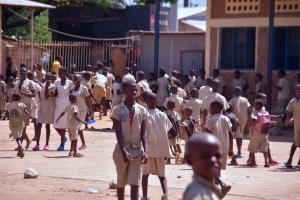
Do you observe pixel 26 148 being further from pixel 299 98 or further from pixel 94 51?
pixel 94 51

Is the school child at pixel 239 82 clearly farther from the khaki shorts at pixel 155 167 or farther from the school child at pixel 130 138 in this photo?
the school child at pixel 130 138

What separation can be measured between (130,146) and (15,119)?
18.1 ft

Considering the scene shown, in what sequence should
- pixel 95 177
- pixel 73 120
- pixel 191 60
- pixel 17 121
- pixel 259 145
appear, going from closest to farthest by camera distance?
1. pixel 95 177
2. pixel 259 145
3. pixel 17 121
4. pixel 73 120
5. pixel 191 60

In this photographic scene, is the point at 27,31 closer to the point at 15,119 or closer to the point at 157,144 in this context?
the point at 15,119

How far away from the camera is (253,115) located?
1133 centimetres

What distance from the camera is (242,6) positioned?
19.1 m

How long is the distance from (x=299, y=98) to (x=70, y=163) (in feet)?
13.8

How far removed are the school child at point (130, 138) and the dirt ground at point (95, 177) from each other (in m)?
1.57

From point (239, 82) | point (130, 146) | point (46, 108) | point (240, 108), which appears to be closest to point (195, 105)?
point (240, 108)

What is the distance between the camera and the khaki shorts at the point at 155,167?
314 inches

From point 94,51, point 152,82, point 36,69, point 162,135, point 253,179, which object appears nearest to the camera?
point 162,135

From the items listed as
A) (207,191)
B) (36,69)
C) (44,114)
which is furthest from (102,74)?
(207,191)

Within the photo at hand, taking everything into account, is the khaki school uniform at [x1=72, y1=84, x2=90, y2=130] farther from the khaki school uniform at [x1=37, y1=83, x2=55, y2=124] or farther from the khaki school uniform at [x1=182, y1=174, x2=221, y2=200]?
the khaki school uniform at [x1=182, y1=174, x2=221, y2=200]

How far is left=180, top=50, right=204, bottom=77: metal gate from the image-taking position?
902 inches
